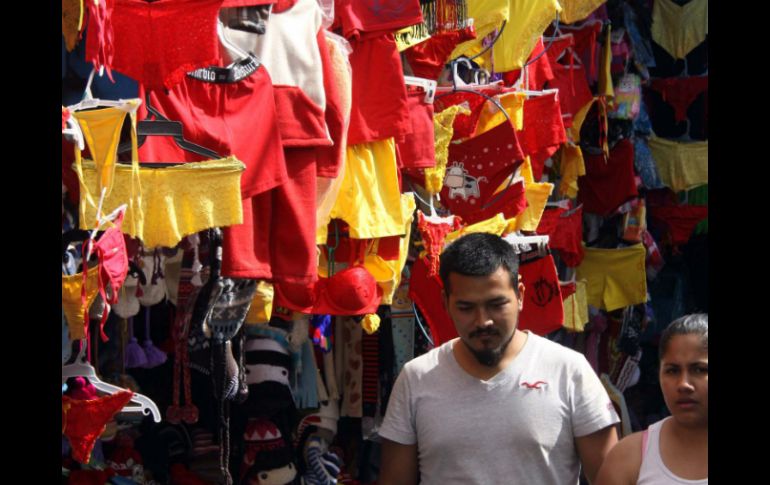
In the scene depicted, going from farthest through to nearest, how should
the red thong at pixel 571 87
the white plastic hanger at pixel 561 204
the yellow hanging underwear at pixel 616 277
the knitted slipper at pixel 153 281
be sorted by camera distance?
1. the yellow hanging underwear at pixel 616 277
2. the red thong at pixel 571 87
3. the white plastic hanger at pixel 561 204
4. the knitted slipper at pixel 153 281

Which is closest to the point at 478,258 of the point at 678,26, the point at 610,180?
the point at 610,180

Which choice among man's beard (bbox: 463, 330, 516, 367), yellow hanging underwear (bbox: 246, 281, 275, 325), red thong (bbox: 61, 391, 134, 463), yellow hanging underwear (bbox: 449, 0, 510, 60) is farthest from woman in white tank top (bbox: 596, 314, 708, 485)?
yellow hanging underwear (bbox: 449, 0, 510, 60)

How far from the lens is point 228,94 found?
12.0 feet

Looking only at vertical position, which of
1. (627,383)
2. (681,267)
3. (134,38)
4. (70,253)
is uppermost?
(134,38)

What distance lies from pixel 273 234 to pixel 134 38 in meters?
0.97

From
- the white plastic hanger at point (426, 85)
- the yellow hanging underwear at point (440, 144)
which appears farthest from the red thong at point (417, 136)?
the yellow hanging underwear at point (440, 144)

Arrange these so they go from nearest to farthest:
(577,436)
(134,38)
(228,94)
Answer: (577,436) < (134,38) < (228,94)

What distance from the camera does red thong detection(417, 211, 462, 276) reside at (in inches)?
195

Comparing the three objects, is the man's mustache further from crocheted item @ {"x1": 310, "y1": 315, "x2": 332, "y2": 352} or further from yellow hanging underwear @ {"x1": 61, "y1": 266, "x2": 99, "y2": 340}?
crocheted item @ {"x1": 310, "y1": 315, "x2": 332, "y2": 352}

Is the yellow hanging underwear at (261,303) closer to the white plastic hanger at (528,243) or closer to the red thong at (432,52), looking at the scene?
the red thong at (432,52)

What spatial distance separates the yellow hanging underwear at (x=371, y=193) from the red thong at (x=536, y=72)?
1.75m

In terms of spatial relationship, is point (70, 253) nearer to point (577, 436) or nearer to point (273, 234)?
point (273, 234)

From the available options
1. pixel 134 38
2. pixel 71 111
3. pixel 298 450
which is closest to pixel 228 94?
pixel 134 38

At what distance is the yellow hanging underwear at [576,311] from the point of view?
6965 millimetres
